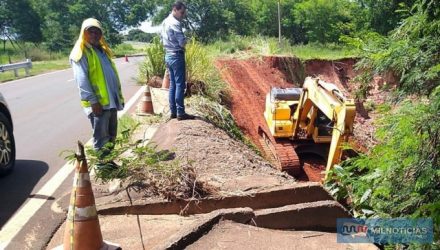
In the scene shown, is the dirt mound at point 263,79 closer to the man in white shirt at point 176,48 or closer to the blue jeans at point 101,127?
the man in white shirt at point 176,48

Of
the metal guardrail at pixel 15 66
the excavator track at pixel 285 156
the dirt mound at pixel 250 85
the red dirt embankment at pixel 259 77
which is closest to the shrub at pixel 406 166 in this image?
the excavator track at pixel 285 156

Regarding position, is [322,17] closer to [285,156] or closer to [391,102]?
[285,156]

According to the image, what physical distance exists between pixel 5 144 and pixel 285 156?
18.5ft

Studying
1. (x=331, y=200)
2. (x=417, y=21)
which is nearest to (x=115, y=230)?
(x=331, y=200)

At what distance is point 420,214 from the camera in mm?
3711

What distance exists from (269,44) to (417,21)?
1856 cm

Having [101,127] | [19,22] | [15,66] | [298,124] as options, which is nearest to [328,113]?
[298,124]

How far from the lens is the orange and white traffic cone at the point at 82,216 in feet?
11.5

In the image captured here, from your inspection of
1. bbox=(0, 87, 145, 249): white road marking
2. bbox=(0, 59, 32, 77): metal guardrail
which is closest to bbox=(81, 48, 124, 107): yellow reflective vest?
bbox=(0, 87, 145, 249): white road marking

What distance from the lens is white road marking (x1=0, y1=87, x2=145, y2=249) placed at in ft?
14.3

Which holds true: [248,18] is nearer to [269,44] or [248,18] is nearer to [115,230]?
[269,44]

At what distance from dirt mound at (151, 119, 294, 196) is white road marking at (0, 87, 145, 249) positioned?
1.40 meters

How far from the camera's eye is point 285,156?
9.65 meters

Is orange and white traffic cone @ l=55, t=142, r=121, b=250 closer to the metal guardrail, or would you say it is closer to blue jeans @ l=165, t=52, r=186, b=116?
blue jeans @ l=165, t=52, r=186, b=116
